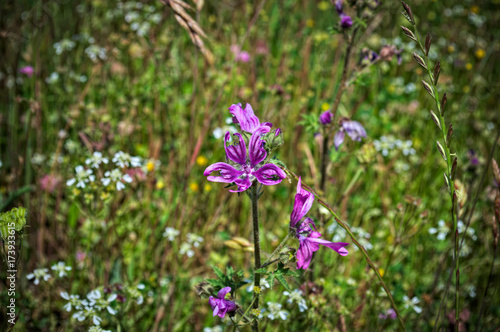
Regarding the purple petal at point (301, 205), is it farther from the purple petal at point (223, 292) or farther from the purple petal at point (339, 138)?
the purple petal at point (339, 138)

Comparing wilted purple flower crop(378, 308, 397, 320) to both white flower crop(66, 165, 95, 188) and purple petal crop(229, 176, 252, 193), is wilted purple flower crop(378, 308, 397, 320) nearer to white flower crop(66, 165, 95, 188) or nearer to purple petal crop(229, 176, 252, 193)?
purple petal crop(229, 176, 252, 193)

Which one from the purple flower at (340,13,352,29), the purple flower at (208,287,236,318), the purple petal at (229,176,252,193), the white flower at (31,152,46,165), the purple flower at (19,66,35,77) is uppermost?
the purple flower at (340,13,352,29)

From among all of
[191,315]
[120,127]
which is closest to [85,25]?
[120,127]

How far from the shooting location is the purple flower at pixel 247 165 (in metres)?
1.26

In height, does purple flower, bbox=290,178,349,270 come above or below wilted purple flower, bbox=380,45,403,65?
below

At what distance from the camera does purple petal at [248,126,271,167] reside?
4.23 feet

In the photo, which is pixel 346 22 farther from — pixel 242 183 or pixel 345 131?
pixel 242 183

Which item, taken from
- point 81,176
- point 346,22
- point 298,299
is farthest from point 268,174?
point 81,176

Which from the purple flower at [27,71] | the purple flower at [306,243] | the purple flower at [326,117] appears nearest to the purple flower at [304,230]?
the purple flower at [306,243]

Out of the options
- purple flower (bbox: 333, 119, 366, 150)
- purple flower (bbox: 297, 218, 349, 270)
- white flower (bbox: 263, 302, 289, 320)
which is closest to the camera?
purple flower (bbox: 297, 218, 349, 270)

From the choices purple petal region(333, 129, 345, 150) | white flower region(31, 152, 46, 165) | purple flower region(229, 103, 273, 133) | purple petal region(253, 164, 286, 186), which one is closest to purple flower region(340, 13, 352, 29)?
purple petal region(333, 129, 345, 150)

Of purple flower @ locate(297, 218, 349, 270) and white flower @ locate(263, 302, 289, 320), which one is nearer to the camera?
purple flower @ locate(297, 218, 349, 270)

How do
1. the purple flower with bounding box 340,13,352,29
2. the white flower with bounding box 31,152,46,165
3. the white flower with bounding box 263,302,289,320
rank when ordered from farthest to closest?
the white flower with bounding box 31,152,46,165, the purple flower with bounding box 340,13,352,29, the white flower with bounding box 263,302,289,320

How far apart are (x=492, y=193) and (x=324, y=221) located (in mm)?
1602
